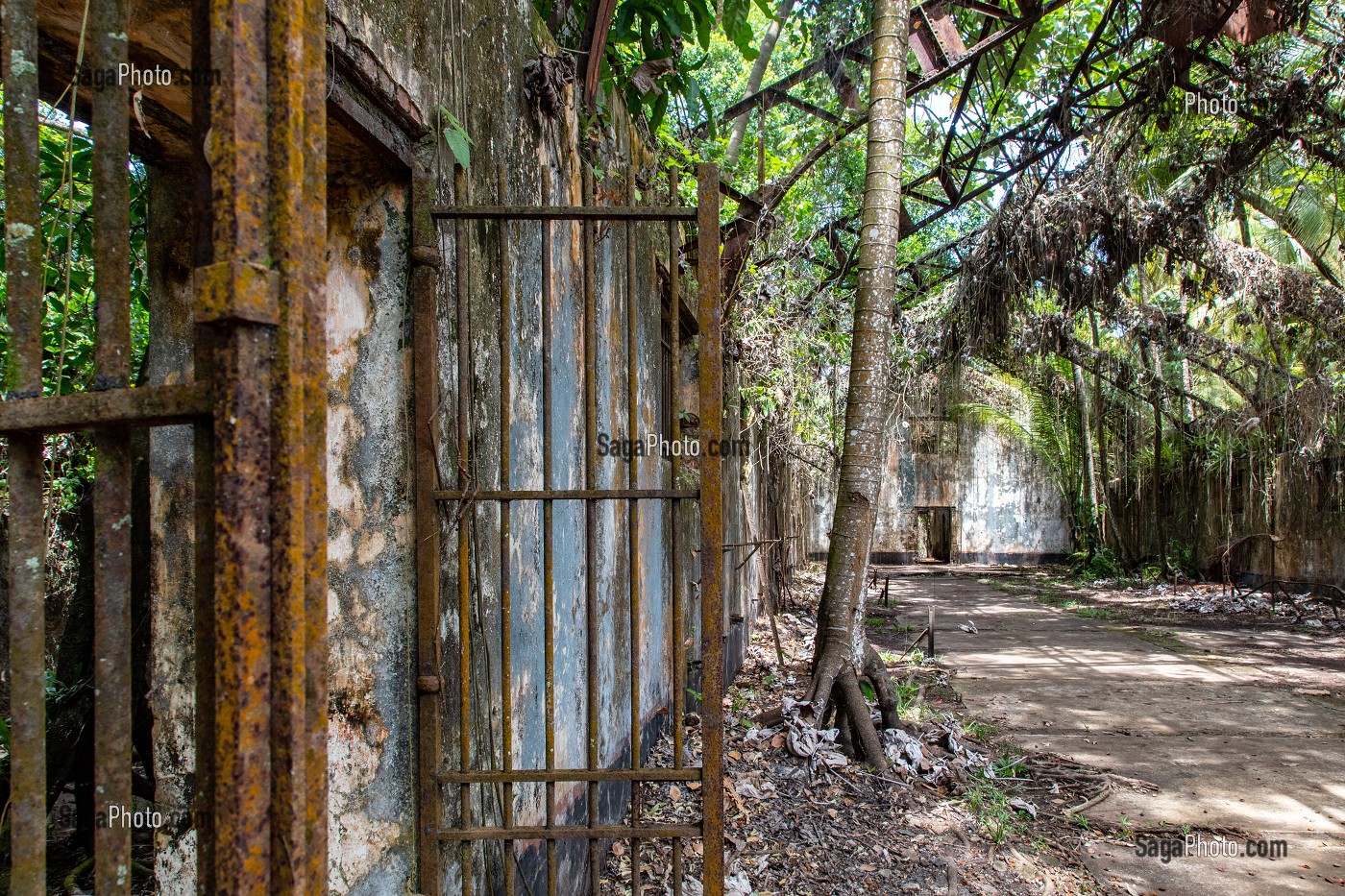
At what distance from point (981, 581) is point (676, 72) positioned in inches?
592

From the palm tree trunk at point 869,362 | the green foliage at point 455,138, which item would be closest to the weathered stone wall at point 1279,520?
the palm tree trunk at point 869,362

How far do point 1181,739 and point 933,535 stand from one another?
72.6 ft

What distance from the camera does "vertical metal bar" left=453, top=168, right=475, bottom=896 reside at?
2.10 metres

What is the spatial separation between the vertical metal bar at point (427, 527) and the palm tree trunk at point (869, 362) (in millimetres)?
3193

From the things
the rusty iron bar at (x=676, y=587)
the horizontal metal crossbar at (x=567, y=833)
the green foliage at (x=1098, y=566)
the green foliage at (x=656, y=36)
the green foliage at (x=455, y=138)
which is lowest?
the green foliage at (x=1098, y=566)

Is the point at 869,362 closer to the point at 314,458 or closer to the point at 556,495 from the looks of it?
the point at 556,495

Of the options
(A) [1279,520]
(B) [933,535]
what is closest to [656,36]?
(A) [1279,520]

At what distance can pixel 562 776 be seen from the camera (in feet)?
6.89

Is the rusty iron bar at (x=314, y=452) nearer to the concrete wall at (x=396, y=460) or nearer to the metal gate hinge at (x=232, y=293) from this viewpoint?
the metal gate hinge at (x=232, y=293)

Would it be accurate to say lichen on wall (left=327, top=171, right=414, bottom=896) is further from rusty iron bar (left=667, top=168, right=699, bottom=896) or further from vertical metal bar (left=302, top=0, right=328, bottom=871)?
vertical metal bar (left=302, top=0, right=328, bottom=871)

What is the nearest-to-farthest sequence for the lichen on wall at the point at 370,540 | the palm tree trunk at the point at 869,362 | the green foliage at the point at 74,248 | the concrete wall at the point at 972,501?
1. the lichen on wall at the point at 370,540
2. the green foliage at the point at 74,248
3. the palm tree trunk at the point at 869,362
4. the concrete wall at the point at 972,501

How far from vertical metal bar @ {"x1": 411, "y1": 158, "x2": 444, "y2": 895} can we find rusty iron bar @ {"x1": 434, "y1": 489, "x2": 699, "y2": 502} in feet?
0.22

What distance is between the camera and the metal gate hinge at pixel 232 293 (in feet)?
3.02

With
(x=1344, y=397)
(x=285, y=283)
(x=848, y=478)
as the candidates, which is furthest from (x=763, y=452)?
(x=285, y=283)
